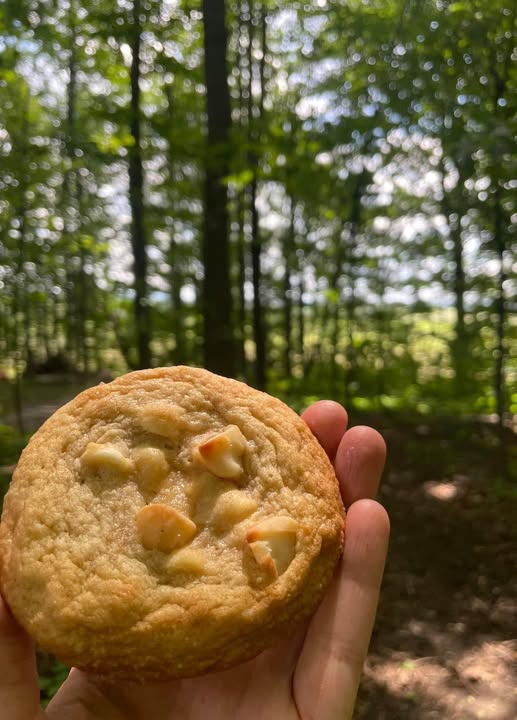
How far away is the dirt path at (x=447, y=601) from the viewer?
9.82 feet

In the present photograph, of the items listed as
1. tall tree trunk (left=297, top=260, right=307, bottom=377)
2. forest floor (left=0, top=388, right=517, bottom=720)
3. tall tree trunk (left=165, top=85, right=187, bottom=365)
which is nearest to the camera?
forest floor (left=0, top=388, right=517, bottom=720)

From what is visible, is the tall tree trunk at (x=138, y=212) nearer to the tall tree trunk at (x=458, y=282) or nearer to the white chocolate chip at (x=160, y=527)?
the tall tree trunk at (x=458, y=282)

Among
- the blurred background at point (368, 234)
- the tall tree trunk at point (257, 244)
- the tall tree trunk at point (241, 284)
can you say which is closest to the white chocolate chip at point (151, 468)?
the blurred background at point (368, 234)

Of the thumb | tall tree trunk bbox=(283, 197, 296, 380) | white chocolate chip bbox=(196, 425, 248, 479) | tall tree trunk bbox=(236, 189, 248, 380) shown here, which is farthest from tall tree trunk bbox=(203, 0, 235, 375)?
the thumb

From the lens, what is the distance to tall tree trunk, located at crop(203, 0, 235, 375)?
16.3ft

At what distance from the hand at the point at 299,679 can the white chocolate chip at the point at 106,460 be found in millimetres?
635

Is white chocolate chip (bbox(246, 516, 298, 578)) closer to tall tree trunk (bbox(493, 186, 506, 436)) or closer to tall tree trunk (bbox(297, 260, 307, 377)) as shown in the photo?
tall tree trunk (bbox(493, 186, 506, 436))

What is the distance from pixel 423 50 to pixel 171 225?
4.44m

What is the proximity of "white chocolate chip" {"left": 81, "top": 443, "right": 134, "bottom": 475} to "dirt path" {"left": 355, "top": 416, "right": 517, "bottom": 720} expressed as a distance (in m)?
2.46

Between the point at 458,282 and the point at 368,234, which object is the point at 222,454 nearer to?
the point at 458,282

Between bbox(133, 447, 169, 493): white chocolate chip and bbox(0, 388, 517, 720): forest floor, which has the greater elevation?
bbox(133, 447, 169, 493): white chocolate chip

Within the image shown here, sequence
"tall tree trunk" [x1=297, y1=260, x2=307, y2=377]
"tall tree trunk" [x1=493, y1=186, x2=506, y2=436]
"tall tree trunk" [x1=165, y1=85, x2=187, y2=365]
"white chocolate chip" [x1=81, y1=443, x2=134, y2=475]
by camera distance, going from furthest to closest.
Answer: "tall tree trunk" [x1=297, y1=260, x2=307, y2=377] < "tall tree trunk" [x1=165, y1=85, x2=187, y2=365] < "tall tree trunk" [x1=493, y1=186, x2=506, y2=436] < "white chocolate chip" [x1=81, y1=443, x2=134, y2=475]

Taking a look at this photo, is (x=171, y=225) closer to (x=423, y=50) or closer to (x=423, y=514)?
(x=423, y=50)

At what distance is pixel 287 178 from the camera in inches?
201
